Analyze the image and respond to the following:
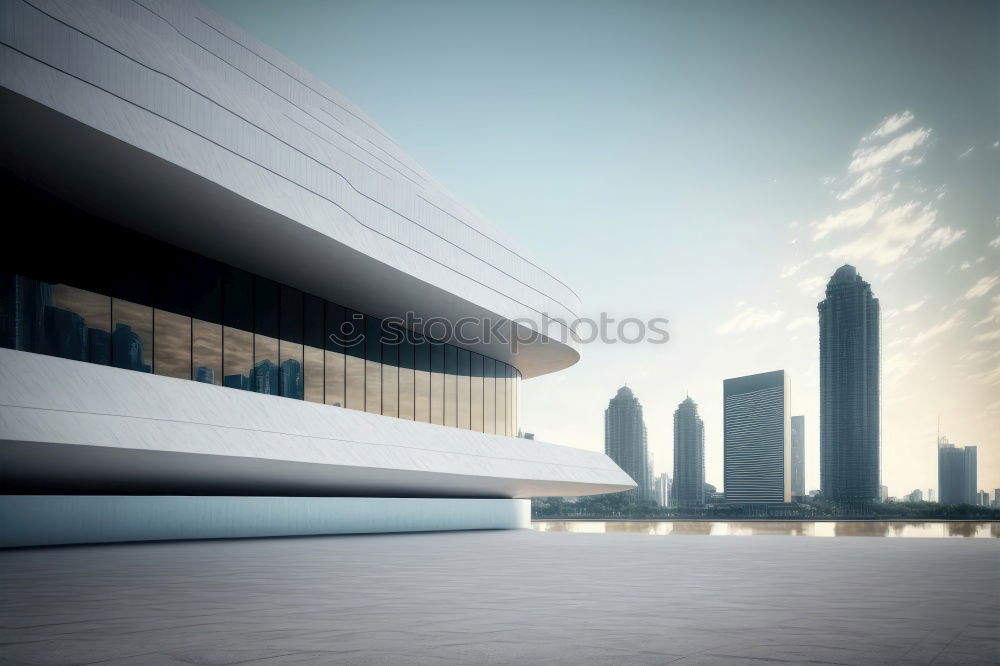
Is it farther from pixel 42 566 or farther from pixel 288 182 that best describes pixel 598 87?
pixel 42 566

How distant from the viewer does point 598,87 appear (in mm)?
27219

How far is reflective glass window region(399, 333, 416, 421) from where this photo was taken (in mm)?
31323

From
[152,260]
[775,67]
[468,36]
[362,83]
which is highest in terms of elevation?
[362,83]

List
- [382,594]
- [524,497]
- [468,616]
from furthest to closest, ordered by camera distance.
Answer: [524,497] → [382,594] → [468,616]

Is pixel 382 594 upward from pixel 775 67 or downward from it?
downward

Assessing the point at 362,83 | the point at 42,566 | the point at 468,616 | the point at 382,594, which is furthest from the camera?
the point at 362,83

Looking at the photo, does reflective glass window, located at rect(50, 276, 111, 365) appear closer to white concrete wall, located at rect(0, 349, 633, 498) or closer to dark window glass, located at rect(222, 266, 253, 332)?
white concrete wall, located at rect(0, 349, 633, 498)

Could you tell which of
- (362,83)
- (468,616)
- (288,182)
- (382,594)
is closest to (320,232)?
(288,182)

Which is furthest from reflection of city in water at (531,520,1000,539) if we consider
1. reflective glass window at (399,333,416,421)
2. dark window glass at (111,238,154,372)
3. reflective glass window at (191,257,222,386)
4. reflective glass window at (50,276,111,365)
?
reflective glass window at (50,276,111,365)

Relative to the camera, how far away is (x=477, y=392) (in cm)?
3650

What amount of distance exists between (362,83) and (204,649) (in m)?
38.1

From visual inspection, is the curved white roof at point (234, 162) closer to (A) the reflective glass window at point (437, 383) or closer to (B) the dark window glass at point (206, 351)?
(B) the dark window glass at point (206, 351)

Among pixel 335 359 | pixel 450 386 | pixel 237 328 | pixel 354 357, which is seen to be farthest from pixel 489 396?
pixel 237 328

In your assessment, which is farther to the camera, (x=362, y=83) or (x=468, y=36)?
(x=362, y=83)
